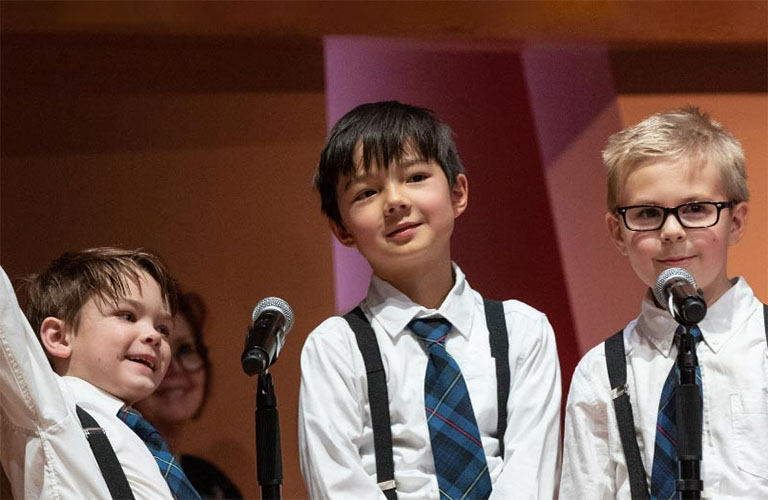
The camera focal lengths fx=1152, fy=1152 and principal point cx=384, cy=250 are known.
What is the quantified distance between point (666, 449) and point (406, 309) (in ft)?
2.13

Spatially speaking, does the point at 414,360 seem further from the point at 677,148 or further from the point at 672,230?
the point at 677,148

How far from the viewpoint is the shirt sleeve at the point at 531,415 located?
2.38 metres

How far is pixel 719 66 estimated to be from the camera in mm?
3562

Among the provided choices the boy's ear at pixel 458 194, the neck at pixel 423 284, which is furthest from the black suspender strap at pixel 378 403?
the boy's ear at pixel 458 194

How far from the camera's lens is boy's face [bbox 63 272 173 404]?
2.56 metres

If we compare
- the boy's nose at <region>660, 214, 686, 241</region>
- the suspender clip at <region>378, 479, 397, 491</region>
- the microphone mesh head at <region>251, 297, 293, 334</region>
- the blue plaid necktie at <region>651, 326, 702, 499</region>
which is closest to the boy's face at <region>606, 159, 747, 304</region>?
Result: the boy's nose at <region>660, 214, 686, 241</region>

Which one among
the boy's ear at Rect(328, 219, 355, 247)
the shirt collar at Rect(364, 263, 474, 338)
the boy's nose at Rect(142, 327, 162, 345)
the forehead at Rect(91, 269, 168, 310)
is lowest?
the boy's nose at Rect(142, 327, 162, 345)

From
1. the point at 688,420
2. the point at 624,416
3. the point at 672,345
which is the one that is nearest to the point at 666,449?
the point at 624,416

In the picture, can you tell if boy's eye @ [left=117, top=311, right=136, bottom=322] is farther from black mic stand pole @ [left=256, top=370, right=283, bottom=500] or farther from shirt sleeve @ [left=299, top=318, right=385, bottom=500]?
black mic stand pole @ [left=256, top=370, right=283, bottom=500]

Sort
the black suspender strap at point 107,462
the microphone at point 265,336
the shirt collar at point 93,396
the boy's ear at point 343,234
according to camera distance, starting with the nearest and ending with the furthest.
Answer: the microphone at point 265,336 → the black suspender strap at point 107,462 → the shirt collar at point 93,396 → the boy's ear at point 343,234

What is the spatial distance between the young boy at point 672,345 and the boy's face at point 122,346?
94 centimetres

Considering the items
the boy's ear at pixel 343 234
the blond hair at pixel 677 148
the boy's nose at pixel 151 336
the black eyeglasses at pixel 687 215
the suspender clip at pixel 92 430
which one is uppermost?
the blond hair at pixel 677 148

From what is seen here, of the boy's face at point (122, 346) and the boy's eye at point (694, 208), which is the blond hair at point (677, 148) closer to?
the boy's eye at point (694, 208)

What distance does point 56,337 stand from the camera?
261 centimetres
